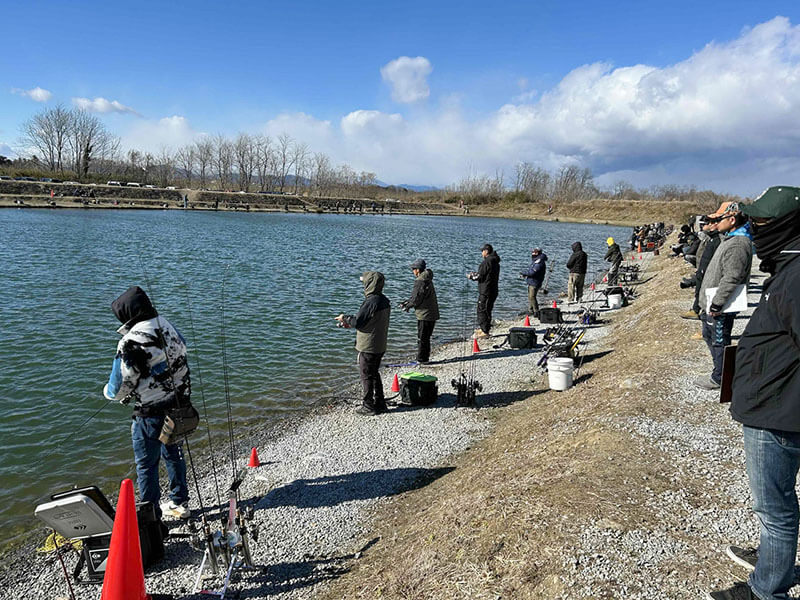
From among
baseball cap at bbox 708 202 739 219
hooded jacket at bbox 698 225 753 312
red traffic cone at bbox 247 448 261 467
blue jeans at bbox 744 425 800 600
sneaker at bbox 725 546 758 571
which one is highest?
baseball cap at bbox 708 202 739 219

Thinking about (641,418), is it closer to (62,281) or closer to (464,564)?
(464,564)

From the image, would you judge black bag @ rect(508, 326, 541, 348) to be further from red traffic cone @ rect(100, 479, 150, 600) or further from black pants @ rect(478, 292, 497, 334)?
red traffic cone @ rect(100, 479, 150, 600)

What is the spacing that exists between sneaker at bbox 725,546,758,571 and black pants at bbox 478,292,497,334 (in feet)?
32.7

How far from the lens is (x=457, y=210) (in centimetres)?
13400

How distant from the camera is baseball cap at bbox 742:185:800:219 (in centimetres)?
295

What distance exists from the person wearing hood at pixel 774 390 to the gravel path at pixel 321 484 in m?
3.61

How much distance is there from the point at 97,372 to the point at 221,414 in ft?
12.2

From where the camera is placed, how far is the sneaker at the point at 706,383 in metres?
7.26

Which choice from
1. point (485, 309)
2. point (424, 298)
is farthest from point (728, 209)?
point (485, 309)

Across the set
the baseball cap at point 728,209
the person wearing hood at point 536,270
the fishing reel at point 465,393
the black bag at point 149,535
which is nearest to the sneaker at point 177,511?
the black bag at point 149,535

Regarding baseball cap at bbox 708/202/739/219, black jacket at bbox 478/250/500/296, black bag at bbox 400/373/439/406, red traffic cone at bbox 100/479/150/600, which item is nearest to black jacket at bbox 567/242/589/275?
black jacket at bbox 478/250/500/296

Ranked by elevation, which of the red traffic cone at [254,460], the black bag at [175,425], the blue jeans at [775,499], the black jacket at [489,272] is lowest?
the red traffic cone at [254,460]

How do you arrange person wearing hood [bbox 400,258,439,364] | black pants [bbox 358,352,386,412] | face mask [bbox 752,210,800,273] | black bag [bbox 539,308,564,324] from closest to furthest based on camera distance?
face mask [bbox 752,210,800,273]
black pants [bbox 358,352,386,412]
person wearing hood [bbox 400,258,439,364]
black bag [bbox 539,308,564,324]

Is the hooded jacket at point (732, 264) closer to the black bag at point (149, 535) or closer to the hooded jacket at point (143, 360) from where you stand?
the hooded jacket at point (143, 360)
